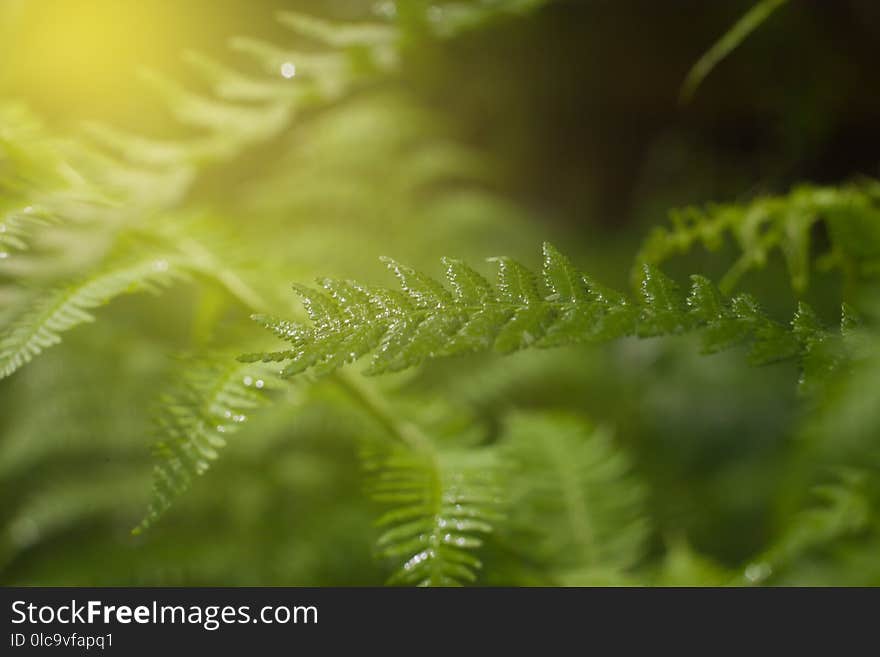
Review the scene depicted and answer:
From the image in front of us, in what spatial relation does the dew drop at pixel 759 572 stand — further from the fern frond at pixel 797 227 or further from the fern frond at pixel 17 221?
the fern frond at pixel 17 221

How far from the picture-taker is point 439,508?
4.04 ft

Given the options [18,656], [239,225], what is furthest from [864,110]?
[18,656]

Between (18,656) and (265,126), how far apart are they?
3.80 ft

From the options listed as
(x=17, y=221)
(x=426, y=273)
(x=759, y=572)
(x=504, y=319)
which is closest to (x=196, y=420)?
(x=17, y=221)

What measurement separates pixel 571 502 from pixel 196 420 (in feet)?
2.96

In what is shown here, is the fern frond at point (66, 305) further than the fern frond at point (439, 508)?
No

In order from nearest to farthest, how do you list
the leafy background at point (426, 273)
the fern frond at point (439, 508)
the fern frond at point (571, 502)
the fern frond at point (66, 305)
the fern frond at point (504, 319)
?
1. the fern frond at point (504, 319)
2. the fern frond at point (66, 305)
3. the fern frond at point (439, 508)
4. the leafy background at point (426, 273)
5. the fern frond at point (571, 502)

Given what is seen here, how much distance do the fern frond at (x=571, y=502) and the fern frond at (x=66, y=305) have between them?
33.2 inches

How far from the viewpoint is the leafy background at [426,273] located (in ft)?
4.42

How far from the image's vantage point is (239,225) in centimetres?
276

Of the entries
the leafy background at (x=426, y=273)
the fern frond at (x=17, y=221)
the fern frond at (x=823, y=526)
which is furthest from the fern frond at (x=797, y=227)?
the fern frond at (x=17, y=221)

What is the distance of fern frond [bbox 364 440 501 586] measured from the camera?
1148 millimetres

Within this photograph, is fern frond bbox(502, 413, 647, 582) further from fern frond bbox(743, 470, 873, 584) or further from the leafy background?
fern frond bbox(743, 470, 873, 584)

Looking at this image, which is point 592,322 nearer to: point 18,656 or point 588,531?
point 588,531
